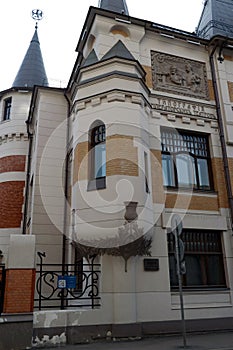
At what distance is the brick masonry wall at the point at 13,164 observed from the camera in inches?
674

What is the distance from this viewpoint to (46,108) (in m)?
14.6

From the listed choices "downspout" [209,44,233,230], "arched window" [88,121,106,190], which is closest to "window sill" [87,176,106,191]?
"arched window" [88,121,106,190]

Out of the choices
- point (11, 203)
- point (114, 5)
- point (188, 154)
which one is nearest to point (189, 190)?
point (188, 154)

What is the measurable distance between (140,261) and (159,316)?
1.53 meters

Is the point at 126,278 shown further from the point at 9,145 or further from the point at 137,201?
the point at 9,145

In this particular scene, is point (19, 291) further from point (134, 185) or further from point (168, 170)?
point (168, 170)

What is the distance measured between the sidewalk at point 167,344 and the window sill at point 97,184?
407cm

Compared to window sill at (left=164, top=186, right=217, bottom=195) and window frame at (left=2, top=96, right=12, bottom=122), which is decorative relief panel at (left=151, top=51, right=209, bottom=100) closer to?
window sill at (left=164, top=186, right=217, bottom=195)

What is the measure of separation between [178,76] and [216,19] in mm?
5840

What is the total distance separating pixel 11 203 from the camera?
16.4m

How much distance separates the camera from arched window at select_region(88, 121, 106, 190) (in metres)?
9.70

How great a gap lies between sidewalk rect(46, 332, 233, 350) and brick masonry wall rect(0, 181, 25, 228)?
32.2 feet

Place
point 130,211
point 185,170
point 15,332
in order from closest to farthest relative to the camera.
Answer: point 15,332, point 130,211, point 185,170

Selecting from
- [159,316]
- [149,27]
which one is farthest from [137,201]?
[149,27]
